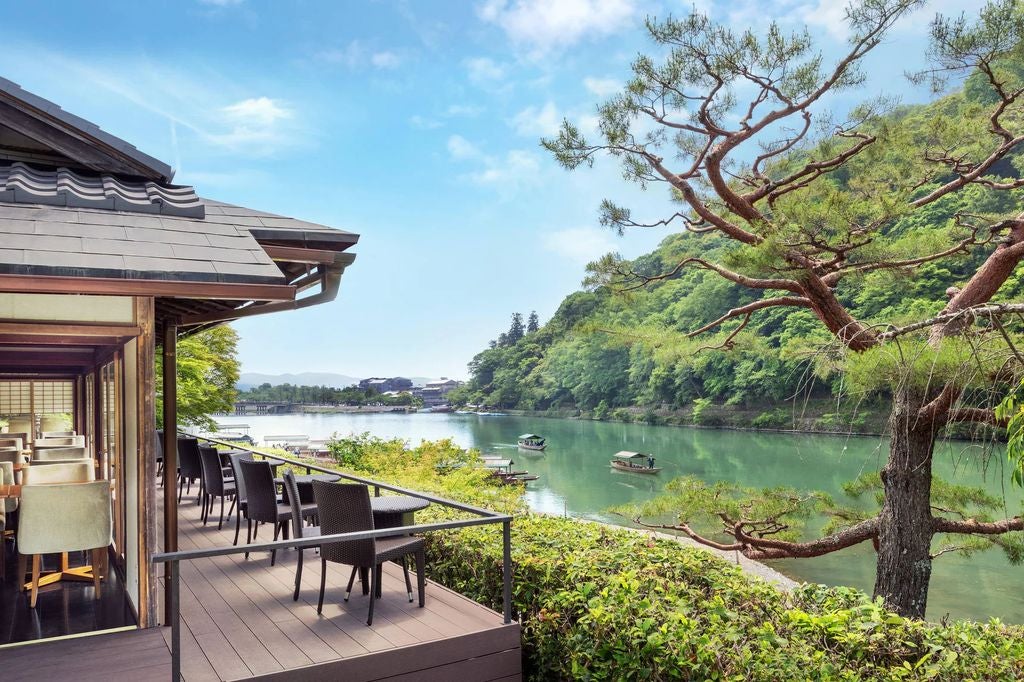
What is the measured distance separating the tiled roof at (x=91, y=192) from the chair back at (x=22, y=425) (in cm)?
728

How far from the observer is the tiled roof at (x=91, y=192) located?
4.34 metres

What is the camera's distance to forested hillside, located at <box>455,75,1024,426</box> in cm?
898

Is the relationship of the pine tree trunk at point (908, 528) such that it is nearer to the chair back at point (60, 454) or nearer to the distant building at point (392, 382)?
the chair back at point (60, 454)

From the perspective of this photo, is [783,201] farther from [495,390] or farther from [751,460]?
[495,390]

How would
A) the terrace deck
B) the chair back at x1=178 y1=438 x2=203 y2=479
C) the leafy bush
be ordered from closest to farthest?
the terrace deck
the chair back at x1=178 y1=438 x2=203 y2=479
the leafy bush

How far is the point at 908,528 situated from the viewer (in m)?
7.19

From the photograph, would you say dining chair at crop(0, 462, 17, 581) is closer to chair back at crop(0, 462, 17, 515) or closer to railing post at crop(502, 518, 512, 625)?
chair back at crop(0, 462, 17, 515)

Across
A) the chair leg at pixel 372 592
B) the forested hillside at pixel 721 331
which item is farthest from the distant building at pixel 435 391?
the chair leg at pixel 372 592

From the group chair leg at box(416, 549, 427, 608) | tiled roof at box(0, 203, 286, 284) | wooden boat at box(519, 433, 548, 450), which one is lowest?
wooden boat at box(519, 433, 548, 450)

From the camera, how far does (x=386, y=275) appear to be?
352 feet

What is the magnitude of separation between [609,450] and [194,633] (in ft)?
110

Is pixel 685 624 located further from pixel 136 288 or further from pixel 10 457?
pixel 10 457

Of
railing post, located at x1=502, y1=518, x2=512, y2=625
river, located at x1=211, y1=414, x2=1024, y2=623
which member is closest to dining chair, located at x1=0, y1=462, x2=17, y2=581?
railing post, located at x1=502, y1=518, x2=512, y2=625

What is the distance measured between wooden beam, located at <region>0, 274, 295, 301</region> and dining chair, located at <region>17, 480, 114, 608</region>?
1.67m
